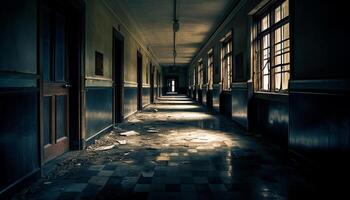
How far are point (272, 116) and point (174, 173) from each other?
8.99 feet

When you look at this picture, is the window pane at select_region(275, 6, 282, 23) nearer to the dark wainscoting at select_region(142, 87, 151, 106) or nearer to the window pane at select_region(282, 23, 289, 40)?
the window pane at select_region(282, 23, 289, 40)

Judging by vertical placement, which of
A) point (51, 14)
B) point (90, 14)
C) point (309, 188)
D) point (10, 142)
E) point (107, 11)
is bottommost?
point (309, 188)

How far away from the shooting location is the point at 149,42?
13.0 meters

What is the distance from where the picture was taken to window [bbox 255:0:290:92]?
4.74m

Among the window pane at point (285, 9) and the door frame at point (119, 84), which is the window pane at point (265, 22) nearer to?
the window pane at point (285, 9)

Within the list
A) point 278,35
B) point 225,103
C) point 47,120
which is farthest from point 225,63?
point 47,120

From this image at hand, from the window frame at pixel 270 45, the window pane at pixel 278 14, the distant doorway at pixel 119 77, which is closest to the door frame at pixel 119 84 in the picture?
the distant doorway at pixel 119 77

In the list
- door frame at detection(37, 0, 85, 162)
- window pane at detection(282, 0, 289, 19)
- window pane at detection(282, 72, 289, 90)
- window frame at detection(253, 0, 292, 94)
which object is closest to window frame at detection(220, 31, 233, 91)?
window frame at detection(253, 0, 292, 94)

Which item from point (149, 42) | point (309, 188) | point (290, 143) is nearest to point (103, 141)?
point (290, 143)

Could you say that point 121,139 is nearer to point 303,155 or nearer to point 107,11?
point 107,11

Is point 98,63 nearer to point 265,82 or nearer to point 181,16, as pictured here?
point 265,82

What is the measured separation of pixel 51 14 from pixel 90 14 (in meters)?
1.08

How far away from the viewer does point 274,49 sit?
525 cm

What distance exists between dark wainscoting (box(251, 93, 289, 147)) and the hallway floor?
310mm
